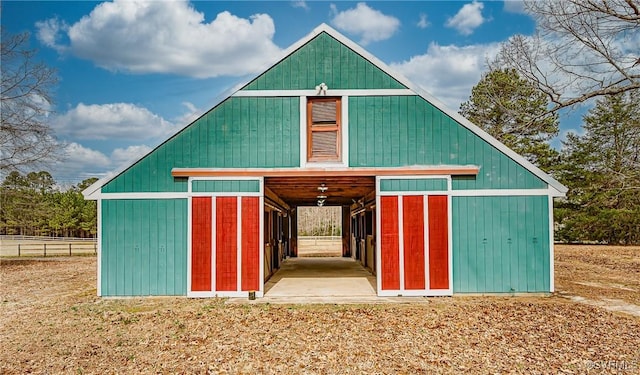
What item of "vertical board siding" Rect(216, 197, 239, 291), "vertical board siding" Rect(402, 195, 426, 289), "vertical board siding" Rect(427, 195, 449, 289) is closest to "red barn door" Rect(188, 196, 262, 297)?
"vertical board siding" Rect(216, 197, 239, 291)

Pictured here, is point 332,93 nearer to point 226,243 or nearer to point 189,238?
point 226,243

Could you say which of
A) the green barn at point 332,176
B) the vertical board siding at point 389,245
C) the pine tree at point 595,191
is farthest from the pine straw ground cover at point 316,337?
the pine tree at point 595,191

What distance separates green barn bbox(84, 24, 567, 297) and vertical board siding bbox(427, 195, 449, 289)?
0.02 meters

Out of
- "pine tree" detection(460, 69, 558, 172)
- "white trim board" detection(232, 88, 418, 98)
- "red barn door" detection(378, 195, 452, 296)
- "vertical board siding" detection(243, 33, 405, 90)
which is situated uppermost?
"pine tree" detection(460, 69, 558, 172)

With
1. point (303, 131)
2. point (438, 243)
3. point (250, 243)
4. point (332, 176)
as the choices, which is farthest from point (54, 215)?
point (438, 243)

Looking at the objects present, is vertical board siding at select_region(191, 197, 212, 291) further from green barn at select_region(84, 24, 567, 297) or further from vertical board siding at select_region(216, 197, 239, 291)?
vertical board siding at select_region(216, 197, 239, 291)

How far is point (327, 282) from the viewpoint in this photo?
1304 cm

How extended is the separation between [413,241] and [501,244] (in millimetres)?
1906

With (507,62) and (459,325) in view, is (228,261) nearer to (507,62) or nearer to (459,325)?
(459,325)

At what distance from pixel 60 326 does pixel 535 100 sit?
2791 centimetres

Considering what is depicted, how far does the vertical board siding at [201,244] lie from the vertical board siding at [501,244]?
17.3 feet

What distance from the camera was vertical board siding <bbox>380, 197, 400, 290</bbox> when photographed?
10516mm

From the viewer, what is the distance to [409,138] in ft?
35.5

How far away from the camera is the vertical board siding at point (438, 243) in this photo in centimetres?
1050
